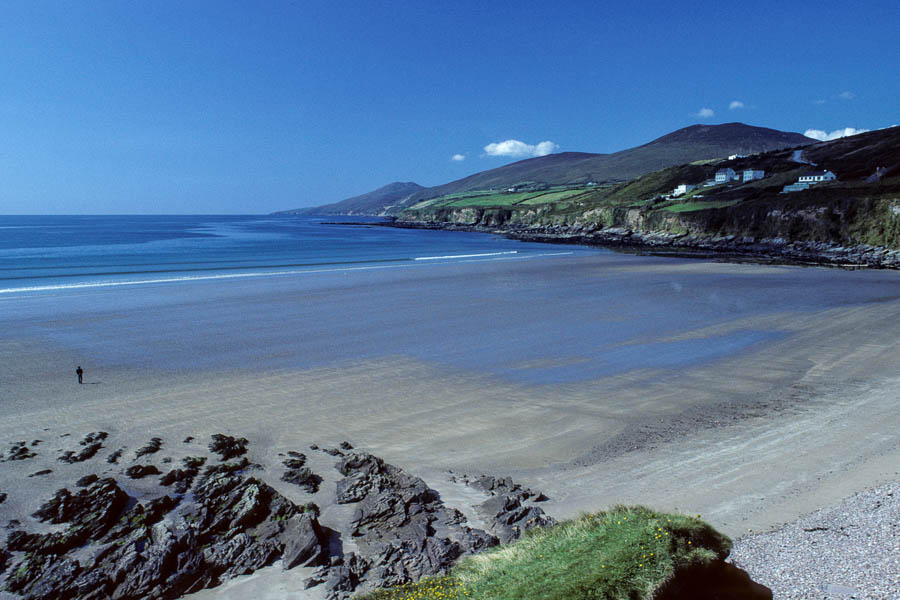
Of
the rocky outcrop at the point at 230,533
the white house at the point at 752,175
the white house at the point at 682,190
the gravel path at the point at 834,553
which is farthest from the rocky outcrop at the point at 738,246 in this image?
A: the rocky outcrop at the point at 230,533

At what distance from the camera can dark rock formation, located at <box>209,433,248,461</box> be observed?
391 inches

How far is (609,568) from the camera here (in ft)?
17.9

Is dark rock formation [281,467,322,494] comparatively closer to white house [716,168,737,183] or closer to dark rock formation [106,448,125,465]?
dark rock formation [106,448,125,465]

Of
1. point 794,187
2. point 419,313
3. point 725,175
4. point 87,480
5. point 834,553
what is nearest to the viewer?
point 834,553

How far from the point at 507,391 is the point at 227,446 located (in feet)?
22.7

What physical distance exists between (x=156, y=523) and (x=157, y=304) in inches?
868

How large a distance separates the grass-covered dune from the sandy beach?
1.74 metres

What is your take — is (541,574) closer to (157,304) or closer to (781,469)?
(781,469)

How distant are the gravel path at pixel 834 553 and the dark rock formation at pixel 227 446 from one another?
8.46 meters

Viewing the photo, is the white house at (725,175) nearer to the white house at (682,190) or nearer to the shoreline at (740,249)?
the white house at (682,190)

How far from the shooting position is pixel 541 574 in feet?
18.5

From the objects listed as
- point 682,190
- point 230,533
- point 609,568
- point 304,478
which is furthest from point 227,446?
point 682,190

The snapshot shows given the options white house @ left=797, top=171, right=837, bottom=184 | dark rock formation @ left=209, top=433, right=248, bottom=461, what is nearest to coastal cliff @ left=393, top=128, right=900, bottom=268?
Result: white house @ left=797, top=171, right=837, bottom=184

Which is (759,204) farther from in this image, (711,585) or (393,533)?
(393,533)
